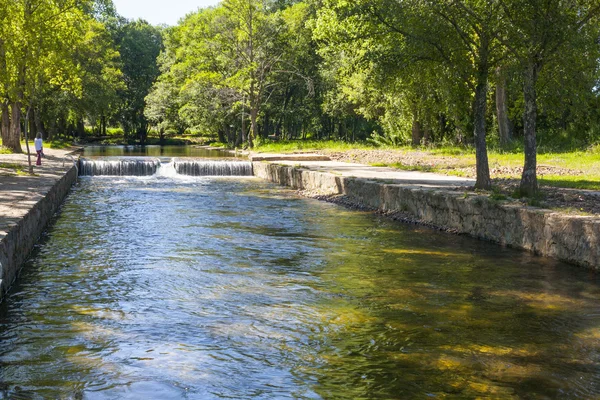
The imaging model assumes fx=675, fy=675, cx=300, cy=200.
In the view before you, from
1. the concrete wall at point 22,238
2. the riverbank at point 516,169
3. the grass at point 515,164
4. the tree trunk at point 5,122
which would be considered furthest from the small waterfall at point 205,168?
the concrete wall at point 22,238

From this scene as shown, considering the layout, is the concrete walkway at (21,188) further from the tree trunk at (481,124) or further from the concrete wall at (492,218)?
the tree trunk at (481,124)

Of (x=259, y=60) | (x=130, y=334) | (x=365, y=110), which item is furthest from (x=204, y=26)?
(x=130, y=334)

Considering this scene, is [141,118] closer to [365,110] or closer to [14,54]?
[365,110]

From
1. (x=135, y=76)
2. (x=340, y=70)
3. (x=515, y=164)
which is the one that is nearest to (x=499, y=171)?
(x=515, y=164)

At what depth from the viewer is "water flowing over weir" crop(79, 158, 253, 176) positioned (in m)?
31.7

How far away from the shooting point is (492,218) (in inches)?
559

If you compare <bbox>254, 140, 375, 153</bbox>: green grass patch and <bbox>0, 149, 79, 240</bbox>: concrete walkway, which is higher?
<bbox>254, 140, 375, 153</bbox>: green grass patch

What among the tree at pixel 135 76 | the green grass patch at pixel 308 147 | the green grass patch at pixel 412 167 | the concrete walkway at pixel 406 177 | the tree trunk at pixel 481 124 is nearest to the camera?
the tree trunk at pixel 481 124

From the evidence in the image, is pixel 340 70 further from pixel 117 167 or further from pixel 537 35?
pixel 537 35

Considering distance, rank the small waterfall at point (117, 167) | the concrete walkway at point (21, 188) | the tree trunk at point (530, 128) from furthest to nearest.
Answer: the small waterfall at point (117, 167) < the tree trunk at point (530, 128) < the concrete walkway at point (21, 188)

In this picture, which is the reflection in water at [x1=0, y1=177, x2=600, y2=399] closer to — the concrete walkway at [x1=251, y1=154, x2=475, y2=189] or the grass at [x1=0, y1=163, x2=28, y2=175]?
the concrete walkway at [x1=251, y1=154, x2=475, y2=189]

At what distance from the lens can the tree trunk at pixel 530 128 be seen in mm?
14750

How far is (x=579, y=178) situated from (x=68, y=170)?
1756 centimetres

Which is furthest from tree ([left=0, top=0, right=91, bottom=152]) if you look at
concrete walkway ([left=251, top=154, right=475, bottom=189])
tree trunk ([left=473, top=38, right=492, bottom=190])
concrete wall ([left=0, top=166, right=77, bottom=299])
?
tree trunk ([left=473, top=38, right=492, bottom=190])
